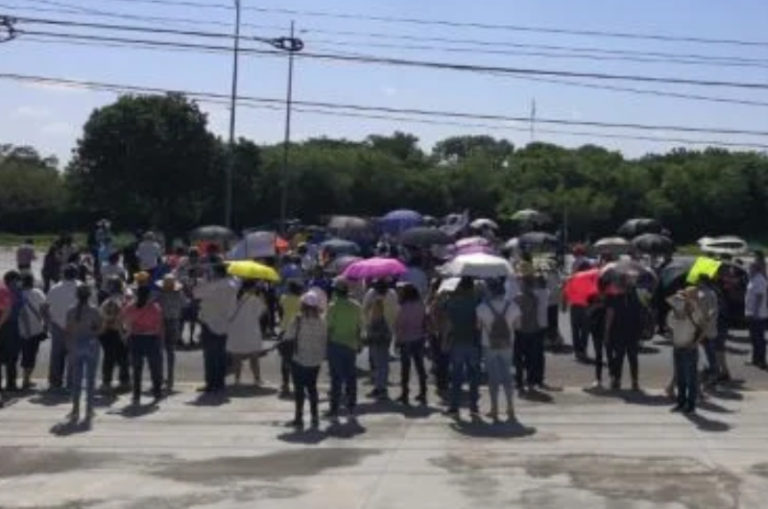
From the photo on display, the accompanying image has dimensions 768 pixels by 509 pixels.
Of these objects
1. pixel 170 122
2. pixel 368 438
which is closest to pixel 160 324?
pixel 368 438

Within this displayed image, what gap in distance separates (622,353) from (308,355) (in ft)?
15.4

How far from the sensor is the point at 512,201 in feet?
270

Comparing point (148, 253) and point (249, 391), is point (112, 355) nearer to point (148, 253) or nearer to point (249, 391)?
point (249, 391)

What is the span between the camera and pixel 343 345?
1530 centimetres

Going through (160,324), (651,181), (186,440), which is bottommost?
(186,440)

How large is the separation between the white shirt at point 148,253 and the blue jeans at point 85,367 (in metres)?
9.57

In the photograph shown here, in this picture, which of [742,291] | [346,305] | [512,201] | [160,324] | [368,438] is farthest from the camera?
[512,201]

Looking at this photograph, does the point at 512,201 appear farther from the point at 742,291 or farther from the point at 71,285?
the point at 71,285

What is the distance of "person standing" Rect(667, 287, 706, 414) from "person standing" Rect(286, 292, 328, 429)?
14.1ft

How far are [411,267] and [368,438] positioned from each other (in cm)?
523

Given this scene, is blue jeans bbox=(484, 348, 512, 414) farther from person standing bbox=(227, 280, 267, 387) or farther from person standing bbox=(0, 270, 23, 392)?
person standing bbox=(0, 270, 23, 392)

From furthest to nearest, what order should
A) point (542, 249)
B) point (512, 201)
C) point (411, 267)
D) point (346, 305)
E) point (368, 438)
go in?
point (512, 201)
point (542, 249)
point (411, 267)
point (346, 305)
point (368, 438)

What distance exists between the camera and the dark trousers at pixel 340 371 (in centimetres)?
1530

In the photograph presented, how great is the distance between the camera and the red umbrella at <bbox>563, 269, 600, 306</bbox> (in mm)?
19531
